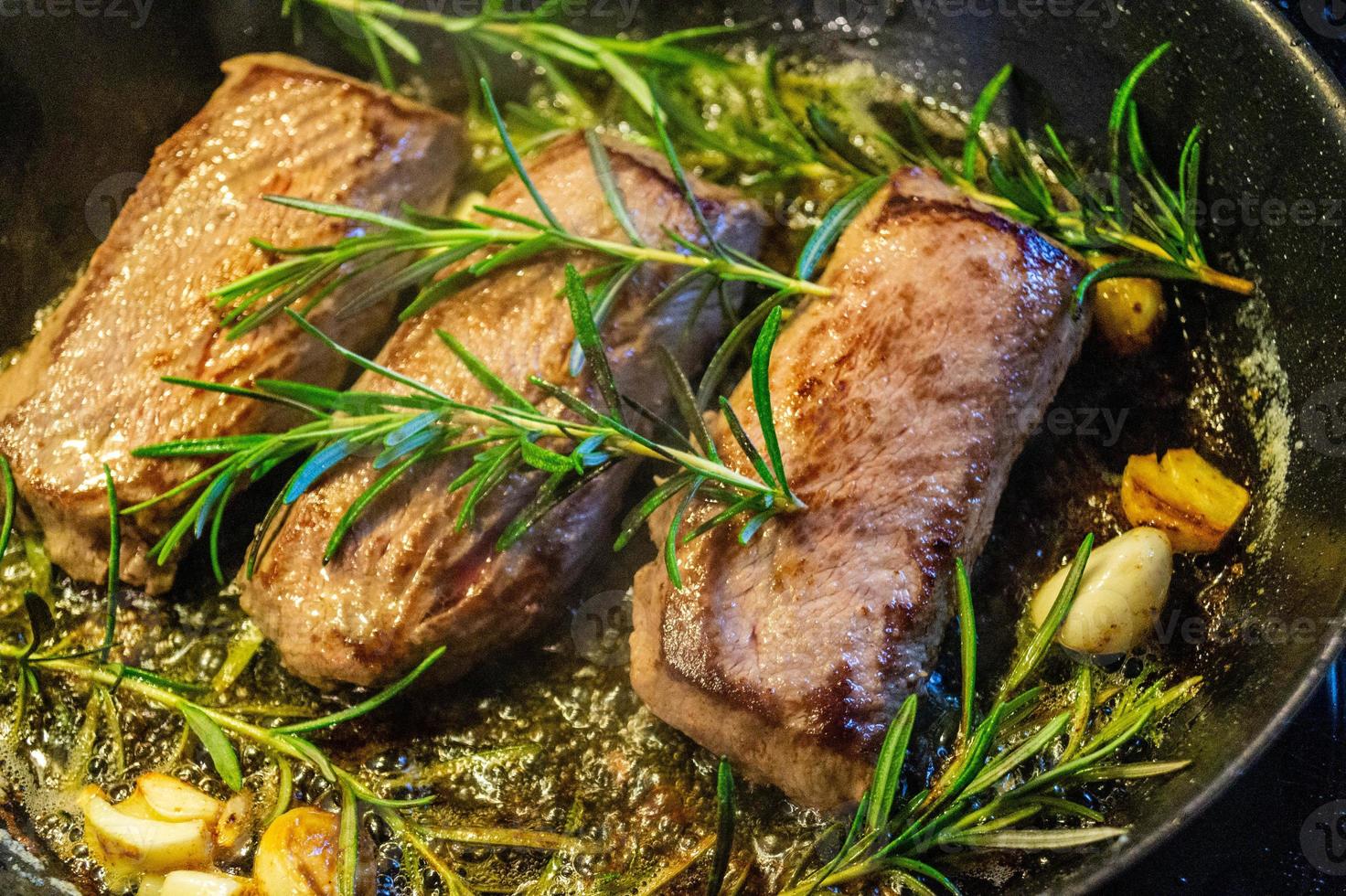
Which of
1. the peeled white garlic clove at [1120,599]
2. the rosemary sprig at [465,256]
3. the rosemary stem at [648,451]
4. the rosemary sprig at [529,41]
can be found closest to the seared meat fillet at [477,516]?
the rosemary sprig at [465,256]

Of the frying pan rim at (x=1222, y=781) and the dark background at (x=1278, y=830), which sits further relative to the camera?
the dark background at (x=1278, y=830)

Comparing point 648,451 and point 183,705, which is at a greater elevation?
point 648,451

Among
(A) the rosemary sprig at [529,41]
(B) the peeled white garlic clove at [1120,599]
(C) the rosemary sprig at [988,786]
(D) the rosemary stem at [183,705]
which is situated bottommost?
(D) the rosemary stem at [183,705]

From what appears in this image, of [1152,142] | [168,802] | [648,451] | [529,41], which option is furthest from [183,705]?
[1152,142]

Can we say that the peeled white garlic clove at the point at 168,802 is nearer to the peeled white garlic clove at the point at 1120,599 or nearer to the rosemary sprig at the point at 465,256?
the rosemary sprig at the point at 465,256

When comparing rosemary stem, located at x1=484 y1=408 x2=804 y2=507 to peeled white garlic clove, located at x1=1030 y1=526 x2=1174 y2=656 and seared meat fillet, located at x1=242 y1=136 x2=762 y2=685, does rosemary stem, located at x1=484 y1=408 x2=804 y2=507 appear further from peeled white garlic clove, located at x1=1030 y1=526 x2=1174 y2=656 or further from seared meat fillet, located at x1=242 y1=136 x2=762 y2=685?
peeled white garlic clove, located at x1=1030 y1=526 x2=1174 y2=656

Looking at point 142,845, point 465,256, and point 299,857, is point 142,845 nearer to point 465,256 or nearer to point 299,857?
point 299,857

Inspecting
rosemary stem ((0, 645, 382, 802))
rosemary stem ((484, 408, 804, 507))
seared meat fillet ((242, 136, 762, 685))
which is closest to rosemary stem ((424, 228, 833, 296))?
seared meat fillet ((242, 136, 762, 685))
